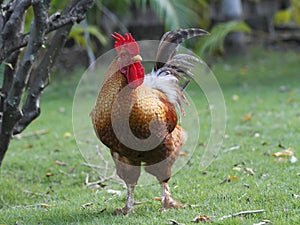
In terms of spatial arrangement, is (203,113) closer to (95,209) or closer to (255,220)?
(95,209)

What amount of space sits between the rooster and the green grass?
385 mm

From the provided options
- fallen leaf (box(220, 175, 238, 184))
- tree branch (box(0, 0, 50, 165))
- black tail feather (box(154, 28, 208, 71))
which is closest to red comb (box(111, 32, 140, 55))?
black tail feather (box(154, 28, 208, 71))

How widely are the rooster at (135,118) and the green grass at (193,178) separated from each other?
1.26 feet

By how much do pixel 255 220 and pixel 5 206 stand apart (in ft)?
8.44

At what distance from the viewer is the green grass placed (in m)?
4.58

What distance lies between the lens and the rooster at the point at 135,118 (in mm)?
4320

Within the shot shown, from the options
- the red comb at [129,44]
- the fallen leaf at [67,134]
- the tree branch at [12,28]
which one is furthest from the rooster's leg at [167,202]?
the fallen leaf at [67,134]

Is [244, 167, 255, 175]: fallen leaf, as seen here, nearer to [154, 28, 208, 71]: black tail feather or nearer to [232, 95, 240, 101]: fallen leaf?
[154, 28, 208, 71]: black tail feather

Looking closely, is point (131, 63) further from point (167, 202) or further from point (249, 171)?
point (249, 171)

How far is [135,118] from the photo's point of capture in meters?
4.30

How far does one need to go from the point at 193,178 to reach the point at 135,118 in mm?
1764

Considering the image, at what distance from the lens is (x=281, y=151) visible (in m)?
6.53

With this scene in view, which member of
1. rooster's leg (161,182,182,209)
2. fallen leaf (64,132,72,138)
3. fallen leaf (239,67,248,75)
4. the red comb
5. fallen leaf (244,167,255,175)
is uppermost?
the red comb

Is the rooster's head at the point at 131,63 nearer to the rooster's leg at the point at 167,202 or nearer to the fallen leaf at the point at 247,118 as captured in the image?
the rooster's leg at the point at 167,202
